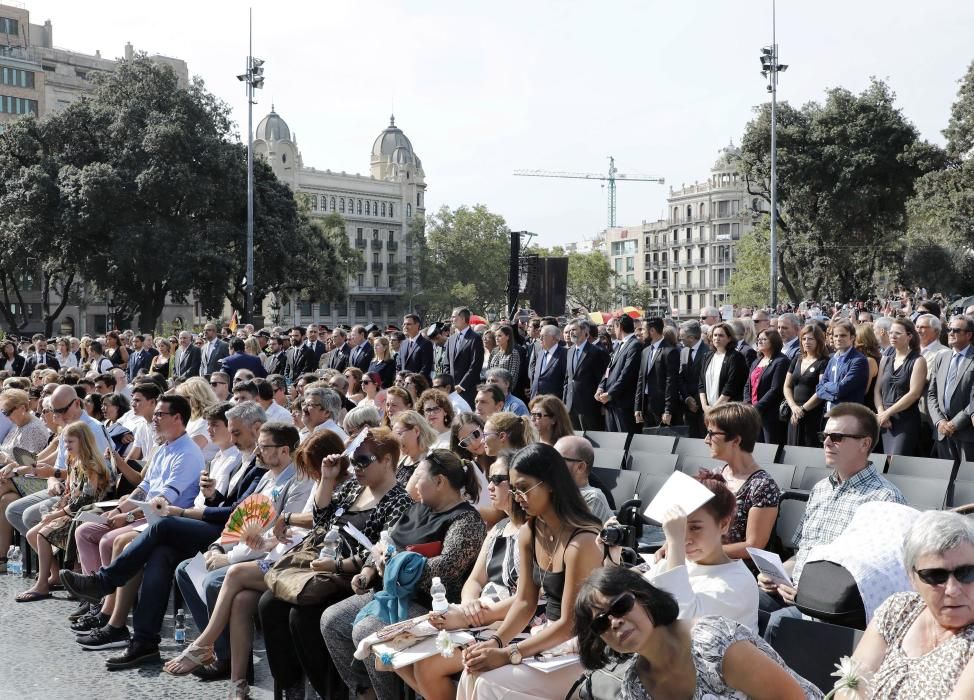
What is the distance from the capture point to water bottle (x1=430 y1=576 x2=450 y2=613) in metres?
4.16

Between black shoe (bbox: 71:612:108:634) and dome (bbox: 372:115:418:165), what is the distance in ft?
385

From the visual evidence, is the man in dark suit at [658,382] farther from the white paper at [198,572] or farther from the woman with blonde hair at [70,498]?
the white paper at [198,572]

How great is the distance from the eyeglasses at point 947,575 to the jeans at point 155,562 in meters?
4.51

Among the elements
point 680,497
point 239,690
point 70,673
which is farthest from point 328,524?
point 680,497

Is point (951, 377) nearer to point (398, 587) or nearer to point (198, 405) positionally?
point (398, 587)

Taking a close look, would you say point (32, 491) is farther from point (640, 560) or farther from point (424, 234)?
point (424, 234)

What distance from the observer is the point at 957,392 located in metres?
7.62

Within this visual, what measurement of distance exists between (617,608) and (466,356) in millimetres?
9173

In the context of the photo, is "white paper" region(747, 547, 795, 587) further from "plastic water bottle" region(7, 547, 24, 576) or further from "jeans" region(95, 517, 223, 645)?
"plastic water bottle" region(7, 547, 24, 576)

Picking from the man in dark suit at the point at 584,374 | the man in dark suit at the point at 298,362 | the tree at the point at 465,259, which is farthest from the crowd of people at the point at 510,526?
the tree at the point at 465,259

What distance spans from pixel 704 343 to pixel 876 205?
27678mm

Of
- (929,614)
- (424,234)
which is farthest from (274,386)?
(424,234)

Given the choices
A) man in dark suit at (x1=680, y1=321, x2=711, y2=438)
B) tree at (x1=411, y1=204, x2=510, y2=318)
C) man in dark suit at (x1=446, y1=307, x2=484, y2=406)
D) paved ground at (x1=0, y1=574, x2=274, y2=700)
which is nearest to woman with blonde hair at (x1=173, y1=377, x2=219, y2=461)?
paved ground at (x1=0, y1=574, x2=274, y2=700)

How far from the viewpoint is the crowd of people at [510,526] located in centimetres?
280
